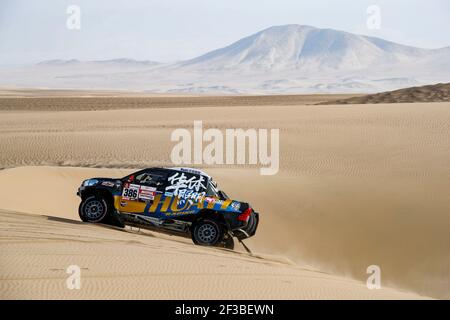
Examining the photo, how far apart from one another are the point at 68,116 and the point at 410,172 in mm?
23206

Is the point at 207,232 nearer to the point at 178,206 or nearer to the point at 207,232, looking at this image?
the point at 207,232

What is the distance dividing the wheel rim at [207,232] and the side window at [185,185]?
55 cm

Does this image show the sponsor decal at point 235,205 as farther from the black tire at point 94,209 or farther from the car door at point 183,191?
the black tire at point 94,209

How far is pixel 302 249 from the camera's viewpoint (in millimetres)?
16203

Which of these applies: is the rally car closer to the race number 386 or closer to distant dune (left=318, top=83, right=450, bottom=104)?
the race number 386

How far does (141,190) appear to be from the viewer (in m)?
13.3

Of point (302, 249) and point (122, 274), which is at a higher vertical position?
point (122, 274)

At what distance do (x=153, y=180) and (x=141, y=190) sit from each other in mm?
271

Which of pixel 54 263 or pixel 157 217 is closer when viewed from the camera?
pixel 54 263

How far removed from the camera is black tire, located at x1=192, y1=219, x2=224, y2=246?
515 inches

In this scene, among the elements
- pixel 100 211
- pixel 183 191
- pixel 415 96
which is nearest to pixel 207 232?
pixel 183 191
